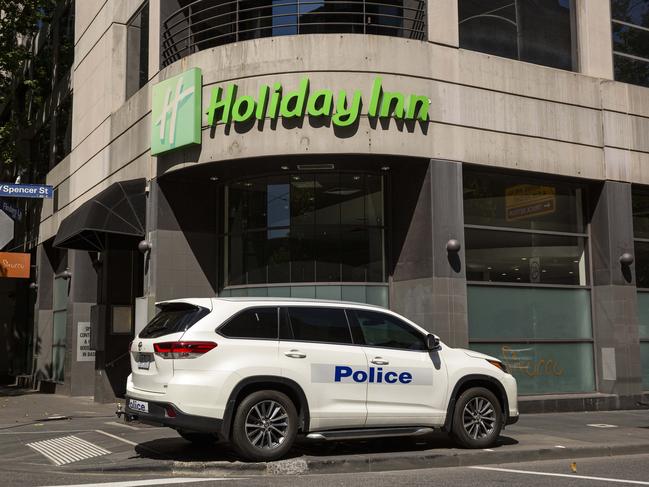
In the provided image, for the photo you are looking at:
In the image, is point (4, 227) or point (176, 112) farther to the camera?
point (4, 227)

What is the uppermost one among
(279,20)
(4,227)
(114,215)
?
(279,20)

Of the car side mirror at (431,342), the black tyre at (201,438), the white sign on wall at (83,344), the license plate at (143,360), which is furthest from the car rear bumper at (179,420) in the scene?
the white sign on wall at (83,344)

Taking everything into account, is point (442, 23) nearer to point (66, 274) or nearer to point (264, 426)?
point (264, 426)

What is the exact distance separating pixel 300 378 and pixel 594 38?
12704 mm

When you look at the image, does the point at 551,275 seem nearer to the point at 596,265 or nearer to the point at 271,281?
the point at 596,265

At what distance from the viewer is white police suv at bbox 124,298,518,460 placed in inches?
328

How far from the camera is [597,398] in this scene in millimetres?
16250

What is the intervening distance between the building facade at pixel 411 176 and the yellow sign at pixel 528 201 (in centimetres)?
4

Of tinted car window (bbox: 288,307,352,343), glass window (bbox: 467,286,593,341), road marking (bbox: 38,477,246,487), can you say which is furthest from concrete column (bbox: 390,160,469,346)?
road marking (bbox: 38,477,246,487)

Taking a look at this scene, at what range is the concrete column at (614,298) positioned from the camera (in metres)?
16.7

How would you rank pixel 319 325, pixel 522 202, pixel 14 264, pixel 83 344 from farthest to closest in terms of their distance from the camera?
pixel 83 344, pixel 14 264, pixel 522 202, pixel 319 325

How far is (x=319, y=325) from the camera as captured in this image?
30.3ft

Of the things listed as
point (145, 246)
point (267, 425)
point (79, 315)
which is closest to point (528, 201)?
point (145, 246)

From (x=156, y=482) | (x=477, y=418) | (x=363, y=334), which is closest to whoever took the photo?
(x=156, y=482)
